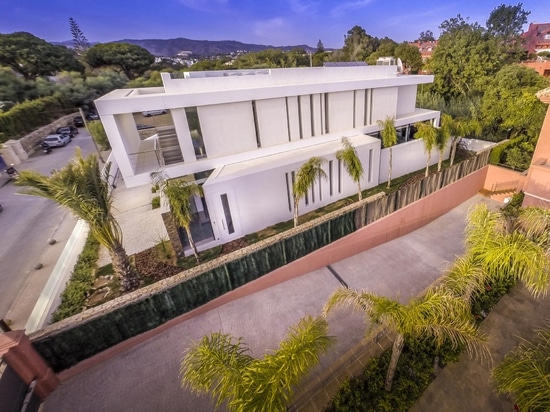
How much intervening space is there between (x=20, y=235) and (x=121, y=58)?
5601 cm

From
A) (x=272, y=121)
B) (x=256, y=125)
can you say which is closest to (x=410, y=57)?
(x=272, y=121)

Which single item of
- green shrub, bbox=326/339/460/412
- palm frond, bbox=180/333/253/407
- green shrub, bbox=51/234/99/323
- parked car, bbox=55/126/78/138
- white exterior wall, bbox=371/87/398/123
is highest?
white exterior wall, bbox=371/87/398/123

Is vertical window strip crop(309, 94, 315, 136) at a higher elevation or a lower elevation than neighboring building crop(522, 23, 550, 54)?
lower

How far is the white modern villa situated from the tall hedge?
21181 mm

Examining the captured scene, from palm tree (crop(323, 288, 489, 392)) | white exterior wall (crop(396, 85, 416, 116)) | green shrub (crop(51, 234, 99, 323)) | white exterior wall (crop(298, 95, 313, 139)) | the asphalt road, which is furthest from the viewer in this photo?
white exterior wall (crop(396, 85, 416, 116))

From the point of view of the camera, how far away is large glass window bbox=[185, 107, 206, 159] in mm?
10781

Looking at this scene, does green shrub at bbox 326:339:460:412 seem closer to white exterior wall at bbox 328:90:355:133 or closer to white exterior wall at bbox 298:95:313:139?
white exterior wall at bbox 298:95:313:139

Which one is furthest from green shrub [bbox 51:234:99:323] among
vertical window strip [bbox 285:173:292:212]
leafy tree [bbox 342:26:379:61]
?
leafy tree [bbox 342:26:379:61]

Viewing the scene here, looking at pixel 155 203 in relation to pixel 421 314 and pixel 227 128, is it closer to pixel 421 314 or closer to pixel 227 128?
pixel 227 128

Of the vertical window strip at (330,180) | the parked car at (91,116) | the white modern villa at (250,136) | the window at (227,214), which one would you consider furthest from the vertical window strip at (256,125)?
the parked car at (91,116)

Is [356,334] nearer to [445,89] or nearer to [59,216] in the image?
[59,216]

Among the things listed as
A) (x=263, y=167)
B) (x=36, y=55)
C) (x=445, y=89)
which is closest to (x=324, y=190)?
(x=263, y=167)

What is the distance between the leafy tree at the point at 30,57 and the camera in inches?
1601

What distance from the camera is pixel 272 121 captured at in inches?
504
